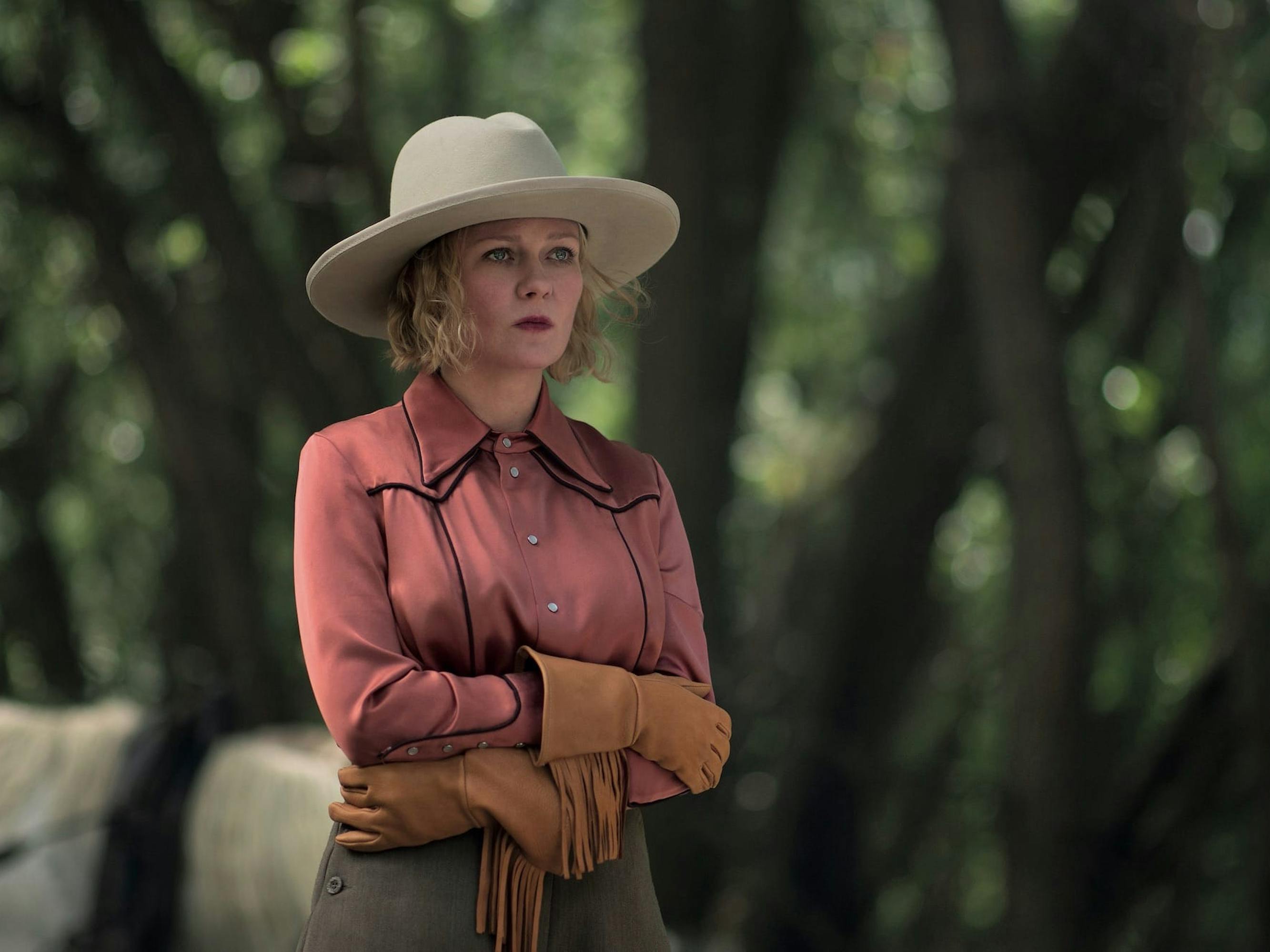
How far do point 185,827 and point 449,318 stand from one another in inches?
111

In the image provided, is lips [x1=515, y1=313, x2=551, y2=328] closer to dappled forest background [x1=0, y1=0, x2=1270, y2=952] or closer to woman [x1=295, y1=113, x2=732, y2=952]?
woman [x1=295, y1=113, x2=732, y2=952]

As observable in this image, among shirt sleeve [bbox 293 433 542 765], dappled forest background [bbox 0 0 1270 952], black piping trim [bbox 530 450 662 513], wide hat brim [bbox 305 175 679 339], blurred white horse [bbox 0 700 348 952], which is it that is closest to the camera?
shirt sleeve [bbox 293 433 542 765]

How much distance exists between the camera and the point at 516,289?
5.65 feet

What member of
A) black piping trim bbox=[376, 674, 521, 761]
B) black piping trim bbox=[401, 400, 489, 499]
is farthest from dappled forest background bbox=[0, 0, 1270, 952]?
black piping trim bbox=[376, 674, 521, 761]

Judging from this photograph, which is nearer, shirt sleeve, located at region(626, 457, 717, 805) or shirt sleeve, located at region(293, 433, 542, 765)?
shirt sleeve, located at region(293, 433, 542, 765)

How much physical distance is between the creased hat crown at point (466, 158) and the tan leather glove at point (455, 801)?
63 cm

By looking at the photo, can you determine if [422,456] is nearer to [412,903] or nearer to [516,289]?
[516,289]

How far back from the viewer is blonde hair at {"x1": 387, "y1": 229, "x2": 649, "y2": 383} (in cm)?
172

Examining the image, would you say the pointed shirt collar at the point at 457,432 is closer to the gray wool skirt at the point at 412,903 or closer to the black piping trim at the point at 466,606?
the black piping trim at the point at 466,606

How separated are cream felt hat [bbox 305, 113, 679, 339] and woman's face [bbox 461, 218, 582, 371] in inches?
0.7

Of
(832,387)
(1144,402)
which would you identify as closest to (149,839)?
(1144,402)

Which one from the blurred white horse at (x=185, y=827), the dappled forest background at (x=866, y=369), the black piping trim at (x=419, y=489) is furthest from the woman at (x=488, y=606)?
the dappled forest background at (x=866, y=369)

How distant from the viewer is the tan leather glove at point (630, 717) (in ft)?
5.27

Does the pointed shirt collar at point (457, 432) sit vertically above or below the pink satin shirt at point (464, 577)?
above
